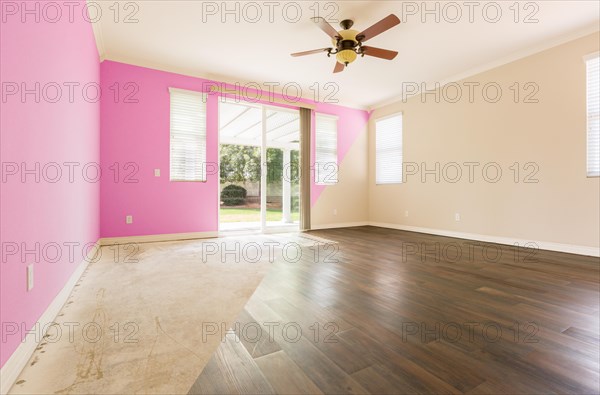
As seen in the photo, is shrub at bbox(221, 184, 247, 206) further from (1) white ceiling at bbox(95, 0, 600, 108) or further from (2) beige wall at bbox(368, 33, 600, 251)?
(2) beige wall at bbox(368, 33, 600, 251)

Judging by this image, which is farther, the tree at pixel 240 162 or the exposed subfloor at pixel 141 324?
the tree at pixel 240 162

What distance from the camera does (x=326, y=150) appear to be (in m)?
6.40

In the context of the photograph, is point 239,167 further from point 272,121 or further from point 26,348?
point 26,348

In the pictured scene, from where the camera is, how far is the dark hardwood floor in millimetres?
1179

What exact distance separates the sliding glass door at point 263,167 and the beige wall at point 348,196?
62 cm

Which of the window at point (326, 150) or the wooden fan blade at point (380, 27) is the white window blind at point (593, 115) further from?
the window at point (326, 150)

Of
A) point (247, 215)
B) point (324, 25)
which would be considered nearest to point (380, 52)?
point (324, 25)

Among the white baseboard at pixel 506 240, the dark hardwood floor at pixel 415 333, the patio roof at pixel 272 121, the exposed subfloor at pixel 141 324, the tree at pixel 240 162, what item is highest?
the patio roof at pixel 272 121

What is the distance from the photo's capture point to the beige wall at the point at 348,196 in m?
6.34

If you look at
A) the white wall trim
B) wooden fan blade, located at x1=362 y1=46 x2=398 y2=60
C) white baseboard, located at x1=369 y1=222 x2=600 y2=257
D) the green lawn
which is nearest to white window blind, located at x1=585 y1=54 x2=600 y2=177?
the white wall trim

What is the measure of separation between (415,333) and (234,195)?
565 cm

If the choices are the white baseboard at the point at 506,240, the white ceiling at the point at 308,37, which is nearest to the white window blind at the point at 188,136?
the white ceiling at the point at 308,37

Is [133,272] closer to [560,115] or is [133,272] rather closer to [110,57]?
[110,57]

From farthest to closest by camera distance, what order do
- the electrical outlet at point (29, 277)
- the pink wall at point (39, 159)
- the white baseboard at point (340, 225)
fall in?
the white baseboard at point (340, 225), the electrical outlet at point (29, 277), the pink wall at point (39, 159)
